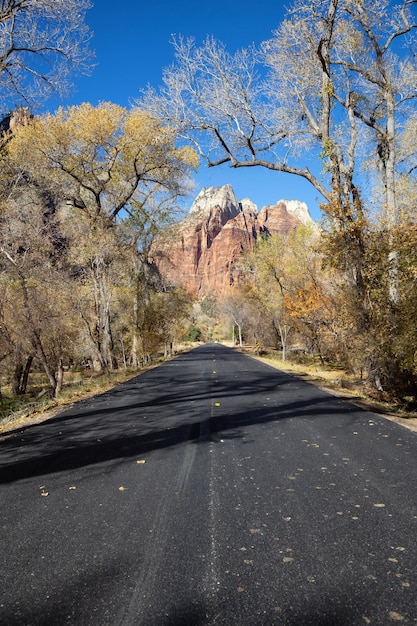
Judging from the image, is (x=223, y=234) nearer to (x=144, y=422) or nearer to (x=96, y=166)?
(x=96, y=166)

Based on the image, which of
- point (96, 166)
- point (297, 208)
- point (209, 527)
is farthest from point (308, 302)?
point (297, 208)

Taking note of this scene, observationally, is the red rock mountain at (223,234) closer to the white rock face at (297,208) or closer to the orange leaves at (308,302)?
the white rock face at (297,208)

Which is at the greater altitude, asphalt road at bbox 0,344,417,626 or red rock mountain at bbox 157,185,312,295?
red rock mountain at bbox 157,185,312,295

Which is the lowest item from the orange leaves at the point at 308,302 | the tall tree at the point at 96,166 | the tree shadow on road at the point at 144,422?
the tree shadow on road at the point at 144,422

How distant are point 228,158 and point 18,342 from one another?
10.7m

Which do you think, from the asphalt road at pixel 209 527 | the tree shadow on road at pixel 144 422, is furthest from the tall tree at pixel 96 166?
the asphalt road at pixel 209 527

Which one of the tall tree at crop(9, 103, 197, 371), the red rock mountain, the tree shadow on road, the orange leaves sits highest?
the red rock mountain

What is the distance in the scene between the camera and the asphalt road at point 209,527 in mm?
2275

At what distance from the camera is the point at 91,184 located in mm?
19125

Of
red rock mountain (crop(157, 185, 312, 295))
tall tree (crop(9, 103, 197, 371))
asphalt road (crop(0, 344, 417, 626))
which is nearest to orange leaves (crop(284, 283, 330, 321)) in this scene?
tall tree (crop(9, 103, 197, 371))

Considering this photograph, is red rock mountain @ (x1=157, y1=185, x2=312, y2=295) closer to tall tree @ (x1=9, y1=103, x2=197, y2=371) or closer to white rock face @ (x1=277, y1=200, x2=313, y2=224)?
white rock face @ (x1=277, y1=200, x2=313, y2=224)

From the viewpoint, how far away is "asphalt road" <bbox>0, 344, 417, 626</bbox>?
2.28 meters

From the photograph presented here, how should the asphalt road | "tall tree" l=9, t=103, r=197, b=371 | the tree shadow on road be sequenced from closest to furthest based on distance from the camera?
1. the asphalt road
2. the tree shadow on road
3. "tall tree" l=9, t=103, r=197, b=371

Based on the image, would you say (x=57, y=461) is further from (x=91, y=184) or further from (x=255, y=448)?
(x=91, y=184)
